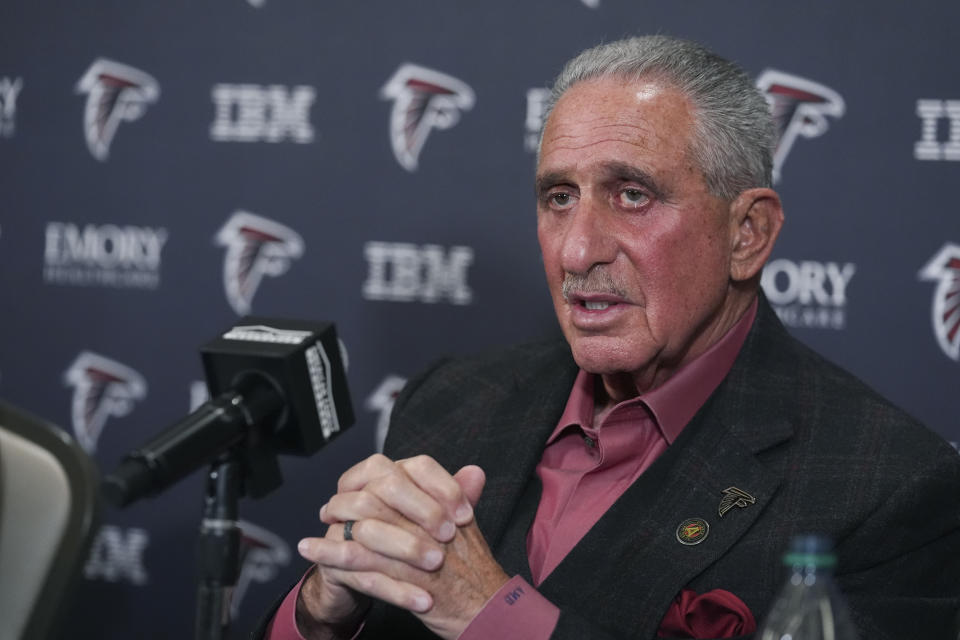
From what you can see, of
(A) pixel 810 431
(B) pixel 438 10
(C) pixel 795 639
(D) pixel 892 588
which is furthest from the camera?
(B) pixel 438 10

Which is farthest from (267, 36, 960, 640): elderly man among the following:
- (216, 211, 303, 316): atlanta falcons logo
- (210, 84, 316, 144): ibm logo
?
(210, 84, 316, 144): ibm logo

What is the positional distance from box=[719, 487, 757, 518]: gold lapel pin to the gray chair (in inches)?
37.8

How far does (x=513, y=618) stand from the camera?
1504mm

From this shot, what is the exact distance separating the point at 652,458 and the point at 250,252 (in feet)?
4.70

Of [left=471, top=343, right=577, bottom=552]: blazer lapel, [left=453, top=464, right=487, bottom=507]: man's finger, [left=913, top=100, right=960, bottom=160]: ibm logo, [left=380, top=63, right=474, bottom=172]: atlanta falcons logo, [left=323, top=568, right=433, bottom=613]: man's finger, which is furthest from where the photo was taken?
[left=380, top=63, right=474, bottom=172]: atlanta falcons logo

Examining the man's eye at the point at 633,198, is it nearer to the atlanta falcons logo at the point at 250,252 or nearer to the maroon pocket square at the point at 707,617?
the maroon pocket square at the point at 707,617

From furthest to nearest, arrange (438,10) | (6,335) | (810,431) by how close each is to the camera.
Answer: (6,335)
(438,10)
(810,431)

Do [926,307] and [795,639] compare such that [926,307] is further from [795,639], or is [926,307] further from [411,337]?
[795,639]

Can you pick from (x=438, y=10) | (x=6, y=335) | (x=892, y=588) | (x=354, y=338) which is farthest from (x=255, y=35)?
(x=892, y=588)

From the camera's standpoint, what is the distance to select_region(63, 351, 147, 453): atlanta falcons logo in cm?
305

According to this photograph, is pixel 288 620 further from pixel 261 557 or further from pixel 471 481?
pixel 261 557

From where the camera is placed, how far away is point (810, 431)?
5.98 feet

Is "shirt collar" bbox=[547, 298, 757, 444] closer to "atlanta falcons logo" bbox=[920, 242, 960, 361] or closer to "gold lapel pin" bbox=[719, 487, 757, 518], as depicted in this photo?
"gold lapel pin" bbox=[719, 487, 757, 518]

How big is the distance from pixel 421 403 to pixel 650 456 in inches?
20.4
